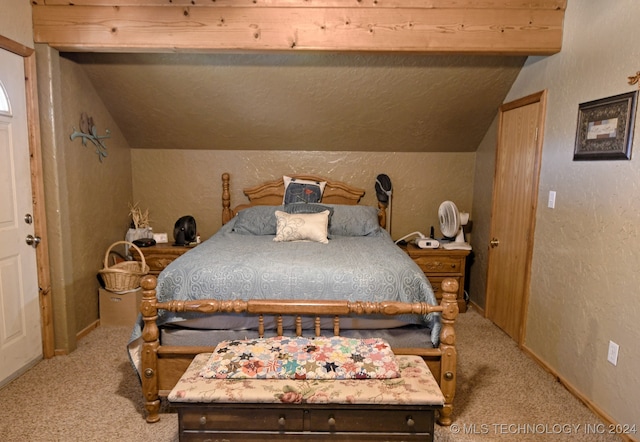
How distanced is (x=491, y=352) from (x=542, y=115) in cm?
176

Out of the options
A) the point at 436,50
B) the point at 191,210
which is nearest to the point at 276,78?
the point at 436,50

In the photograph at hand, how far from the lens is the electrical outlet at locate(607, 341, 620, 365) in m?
2.21

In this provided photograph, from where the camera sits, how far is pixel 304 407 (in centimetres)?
179

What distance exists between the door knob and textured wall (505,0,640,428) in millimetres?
3507

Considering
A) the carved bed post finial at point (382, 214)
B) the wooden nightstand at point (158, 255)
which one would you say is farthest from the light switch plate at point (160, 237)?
the carved bed post finial at point (382, 214)

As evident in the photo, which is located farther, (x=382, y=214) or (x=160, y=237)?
(x=382, y=214)

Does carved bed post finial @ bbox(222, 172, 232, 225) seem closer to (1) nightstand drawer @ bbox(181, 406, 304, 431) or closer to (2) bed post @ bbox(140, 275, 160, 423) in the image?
(2) bed post @ bbox(140, 275, 160, 423)

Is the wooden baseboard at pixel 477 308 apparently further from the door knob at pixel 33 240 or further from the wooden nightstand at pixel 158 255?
the door knob at pixel 33 240

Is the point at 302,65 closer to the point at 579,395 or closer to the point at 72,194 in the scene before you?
the point at 72,194

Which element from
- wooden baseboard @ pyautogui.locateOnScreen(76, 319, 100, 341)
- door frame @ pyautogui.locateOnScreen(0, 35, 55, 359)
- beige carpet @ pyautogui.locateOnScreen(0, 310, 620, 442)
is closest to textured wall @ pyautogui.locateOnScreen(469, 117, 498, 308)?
beige carpet @ pyautogui.locateOnScreen(0, 310, 620, 442)

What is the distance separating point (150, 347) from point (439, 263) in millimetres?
2695

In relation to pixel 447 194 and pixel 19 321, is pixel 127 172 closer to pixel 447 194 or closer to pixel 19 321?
pixel 19 321

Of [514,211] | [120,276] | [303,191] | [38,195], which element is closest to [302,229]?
[303,191]

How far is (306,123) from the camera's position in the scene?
396cm
